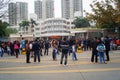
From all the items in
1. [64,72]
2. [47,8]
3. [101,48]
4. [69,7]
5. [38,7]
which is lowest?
[64,72]

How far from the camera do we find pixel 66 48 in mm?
17047

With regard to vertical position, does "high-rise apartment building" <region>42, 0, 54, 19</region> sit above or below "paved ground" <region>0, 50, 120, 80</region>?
above

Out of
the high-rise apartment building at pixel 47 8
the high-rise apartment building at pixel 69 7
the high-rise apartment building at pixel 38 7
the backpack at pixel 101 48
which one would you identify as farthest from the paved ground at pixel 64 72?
the high-rise apartment building at pixel 38 7

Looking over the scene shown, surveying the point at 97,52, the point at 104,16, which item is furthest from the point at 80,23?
the point at 97,52

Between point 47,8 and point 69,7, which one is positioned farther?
point 47,8

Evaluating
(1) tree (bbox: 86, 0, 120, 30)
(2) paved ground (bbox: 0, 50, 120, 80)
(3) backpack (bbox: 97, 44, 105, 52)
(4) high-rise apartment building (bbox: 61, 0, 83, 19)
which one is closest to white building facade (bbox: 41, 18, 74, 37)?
(4) high-rise apartment building (bbox: 61, 0, 83, 19)

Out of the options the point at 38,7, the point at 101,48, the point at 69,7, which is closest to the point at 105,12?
the point at 101,48

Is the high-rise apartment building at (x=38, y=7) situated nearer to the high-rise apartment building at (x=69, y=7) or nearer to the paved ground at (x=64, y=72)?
the high-rise apartment building at (x=69, y=7)

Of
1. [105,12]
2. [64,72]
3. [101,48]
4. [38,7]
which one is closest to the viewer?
[64,72]

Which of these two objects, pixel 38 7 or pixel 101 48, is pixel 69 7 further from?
pixel 101 48

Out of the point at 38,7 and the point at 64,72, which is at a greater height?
the point at 38,7

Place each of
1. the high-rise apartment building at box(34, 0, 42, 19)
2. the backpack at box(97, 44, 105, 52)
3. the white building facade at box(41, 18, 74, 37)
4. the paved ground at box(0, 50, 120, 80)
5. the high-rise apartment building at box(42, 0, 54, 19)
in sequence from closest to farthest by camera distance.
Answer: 1. the paved ground at box(0, 50, 120, 80)
2. the backpack at box(97, 44, 105, 52)
3. the white building facade at box(41, 18, 74, 37)
4. the high-rise apartment building at box(42, 0, 54, 19)
5. the high-rise apartment building at box(34, 0, 42, 19)

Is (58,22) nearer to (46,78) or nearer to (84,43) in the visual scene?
(84,43)

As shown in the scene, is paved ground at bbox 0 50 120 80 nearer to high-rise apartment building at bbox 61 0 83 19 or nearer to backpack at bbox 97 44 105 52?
backpack at bbox 97 44 105 52
